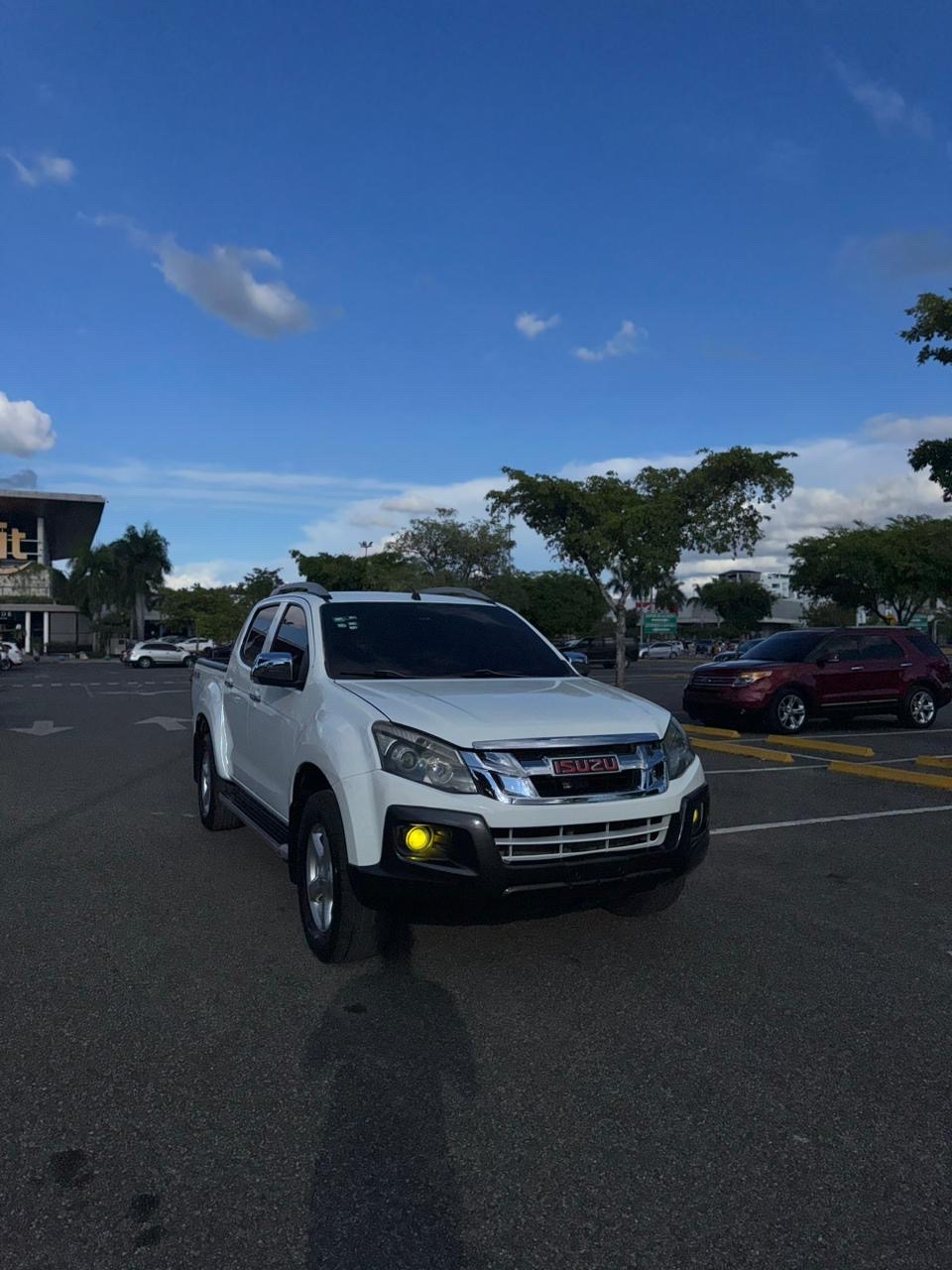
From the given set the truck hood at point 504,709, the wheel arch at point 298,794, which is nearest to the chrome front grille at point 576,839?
the truck hood at point 504,709

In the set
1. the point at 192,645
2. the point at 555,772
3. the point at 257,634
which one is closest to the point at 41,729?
the point at 257,634

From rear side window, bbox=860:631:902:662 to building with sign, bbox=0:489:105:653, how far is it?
66.7 metres

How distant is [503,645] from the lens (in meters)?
5.79

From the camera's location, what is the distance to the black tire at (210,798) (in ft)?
23.6

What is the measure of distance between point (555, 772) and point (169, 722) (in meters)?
14.3

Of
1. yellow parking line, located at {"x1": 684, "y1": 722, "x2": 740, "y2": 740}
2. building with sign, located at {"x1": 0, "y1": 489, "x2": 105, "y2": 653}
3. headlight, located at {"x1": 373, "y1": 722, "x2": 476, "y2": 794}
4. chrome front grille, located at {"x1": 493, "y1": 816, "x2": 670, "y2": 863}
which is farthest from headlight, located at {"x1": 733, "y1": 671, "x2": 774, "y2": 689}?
building with sign, located at {"x1": 0, "y1": 489, "x2": 105, "y2": 653}

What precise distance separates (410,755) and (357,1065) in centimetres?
121

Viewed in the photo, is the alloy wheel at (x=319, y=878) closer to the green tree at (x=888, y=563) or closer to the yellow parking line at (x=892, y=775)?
the yellow parking line at (x=892, y=775)

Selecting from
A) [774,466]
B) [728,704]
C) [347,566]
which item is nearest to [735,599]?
[347,566]

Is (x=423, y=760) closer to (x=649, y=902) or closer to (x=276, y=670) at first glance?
(x=276, y=670)

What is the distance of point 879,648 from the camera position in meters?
15.8

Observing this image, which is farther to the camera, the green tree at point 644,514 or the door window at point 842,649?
the green tree at point 644,514

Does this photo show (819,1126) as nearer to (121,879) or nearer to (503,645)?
(503,645)

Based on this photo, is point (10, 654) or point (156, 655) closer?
point (10, 654)
